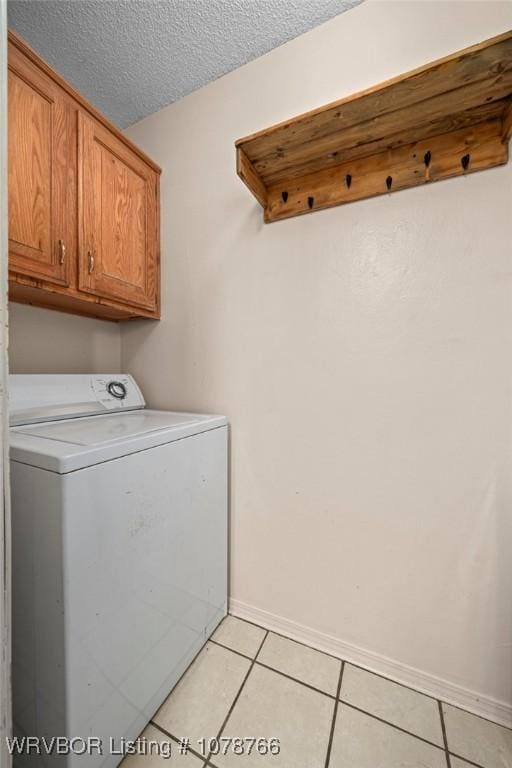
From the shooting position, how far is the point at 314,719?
95 cm

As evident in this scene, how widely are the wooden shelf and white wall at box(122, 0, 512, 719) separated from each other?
0.24 feet

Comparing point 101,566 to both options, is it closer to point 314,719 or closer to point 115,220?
point 314,719

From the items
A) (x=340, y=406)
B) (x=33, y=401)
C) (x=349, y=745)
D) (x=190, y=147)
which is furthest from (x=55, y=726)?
(x=190, y=147)

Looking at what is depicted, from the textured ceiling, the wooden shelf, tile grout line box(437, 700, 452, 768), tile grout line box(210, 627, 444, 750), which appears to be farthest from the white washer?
the textured ceiling

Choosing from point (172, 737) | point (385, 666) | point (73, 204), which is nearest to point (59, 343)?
point (73, 204)

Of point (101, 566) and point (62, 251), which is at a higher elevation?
point (62, 251)

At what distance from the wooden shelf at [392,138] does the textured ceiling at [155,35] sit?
0.57m

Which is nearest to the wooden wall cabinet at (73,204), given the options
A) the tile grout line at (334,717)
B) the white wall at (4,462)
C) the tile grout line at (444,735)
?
the white wall at (4,462)

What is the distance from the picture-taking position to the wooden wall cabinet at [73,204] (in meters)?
0.97

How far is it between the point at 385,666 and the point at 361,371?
109 centimetres

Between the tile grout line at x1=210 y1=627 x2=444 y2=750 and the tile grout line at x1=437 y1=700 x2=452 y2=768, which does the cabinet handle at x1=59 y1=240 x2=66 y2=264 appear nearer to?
the tile grout line at x1=210 y1=627 x2=444 y2=750

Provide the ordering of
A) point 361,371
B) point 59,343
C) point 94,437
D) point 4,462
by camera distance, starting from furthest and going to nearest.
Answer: point 59,343 < point 361,371 < point 94,437 < point 4,462

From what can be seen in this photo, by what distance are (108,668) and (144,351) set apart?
127 cm

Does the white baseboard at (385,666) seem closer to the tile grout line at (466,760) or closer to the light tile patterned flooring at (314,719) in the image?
the light tile patterned flooring at (314,719)
